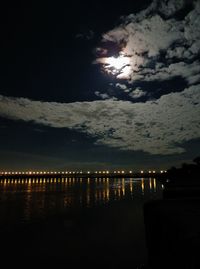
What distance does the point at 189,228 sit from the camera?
6254 mm

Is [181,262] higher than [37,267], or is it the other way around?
[181,262]

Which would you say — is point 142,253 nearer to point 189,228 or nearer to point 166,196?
point 166,196

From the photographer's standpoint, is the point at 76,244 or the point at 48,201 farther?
the point at 48,201

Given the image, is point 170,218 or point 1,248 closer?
point 170,218

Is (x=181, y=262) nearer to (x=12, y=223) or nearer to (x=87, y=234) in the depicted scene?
(x=87, y=234)

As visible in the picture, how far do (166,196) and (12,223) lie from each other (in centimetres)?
2362

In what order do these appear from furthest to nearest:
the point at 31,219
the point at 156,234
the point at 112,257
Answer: the point at 31,219 < the point at 112,257 < the point at 156,234

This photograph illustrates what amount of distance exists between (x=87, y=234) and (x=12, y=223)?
1304 cm

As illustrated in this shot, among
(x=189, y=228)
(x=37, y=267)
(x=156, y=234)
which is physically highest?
(x=189, y=228)

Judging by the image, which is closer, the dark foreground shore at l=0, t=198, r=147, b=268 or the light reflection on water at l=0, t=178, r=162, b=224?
the dark foreground shore at l=0, t=198, r=147, b=268

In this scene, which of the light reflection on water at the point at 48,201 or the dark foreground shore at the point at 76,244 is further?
the light reflection on water at the point at 48,201

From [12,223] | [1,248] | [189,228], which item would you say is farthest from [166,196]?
[12,223]

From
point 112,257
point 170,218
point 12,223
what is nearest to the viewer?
point 170,218

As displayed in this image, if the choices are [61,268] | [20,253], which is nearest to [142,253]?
[61,268]
